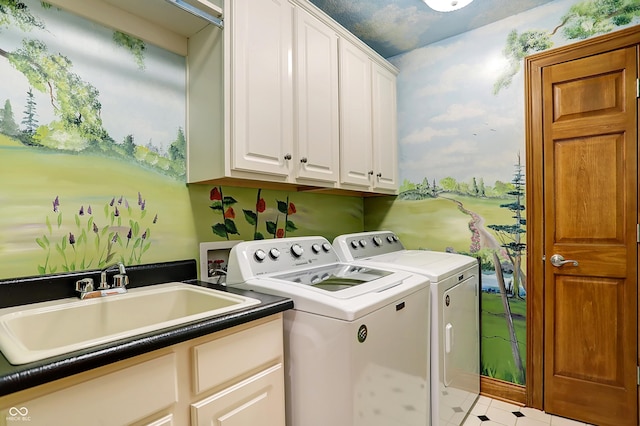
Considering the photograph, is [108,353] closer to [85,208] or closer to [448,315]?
[85,208]

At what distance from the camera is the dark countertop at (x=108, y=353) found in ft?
2.13

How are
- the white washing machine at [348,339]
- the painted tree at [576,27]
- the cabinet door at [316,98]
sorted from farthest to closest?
the painted tree at [576,27], the cabinet door at [316,98], the white washing machine at [348,339]

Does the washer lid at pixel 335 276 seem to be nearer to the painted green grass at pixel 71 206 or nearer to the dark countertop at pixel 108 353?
the dark countertop at pixel 108 353

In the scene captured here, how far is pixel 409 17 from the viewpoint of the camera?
7.40 ft

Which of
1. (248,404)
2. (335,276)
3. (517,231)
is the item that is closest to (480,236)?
(517,231)

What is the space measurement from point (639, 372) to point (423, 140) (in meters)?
1.94

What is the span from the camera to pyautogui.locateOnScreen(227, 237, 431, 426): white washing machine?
116cm

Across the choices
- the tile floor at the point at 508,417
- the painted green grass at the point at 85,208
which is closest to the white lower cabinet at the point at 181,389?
the painted green grass at the point at 85,208

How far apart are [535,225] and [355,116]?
1.39 m

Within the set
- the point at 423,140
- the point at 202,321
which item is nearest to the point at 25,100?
the point at 202,321

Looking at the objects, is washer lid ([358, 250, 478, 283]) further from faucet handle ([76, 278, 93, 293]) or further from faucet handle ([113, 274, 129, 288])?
faucet handle ([76, 278, 93, 293])

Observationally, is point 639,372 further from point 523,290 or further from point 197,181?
point 197,181

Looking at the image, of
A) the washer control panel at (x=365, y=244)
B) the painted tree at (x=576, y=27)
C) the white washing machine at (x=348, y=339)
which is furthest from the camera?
the washer control panel at (x=365, y=244)

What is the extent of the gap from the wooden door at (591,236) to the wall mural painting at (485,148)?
0.17 meters
